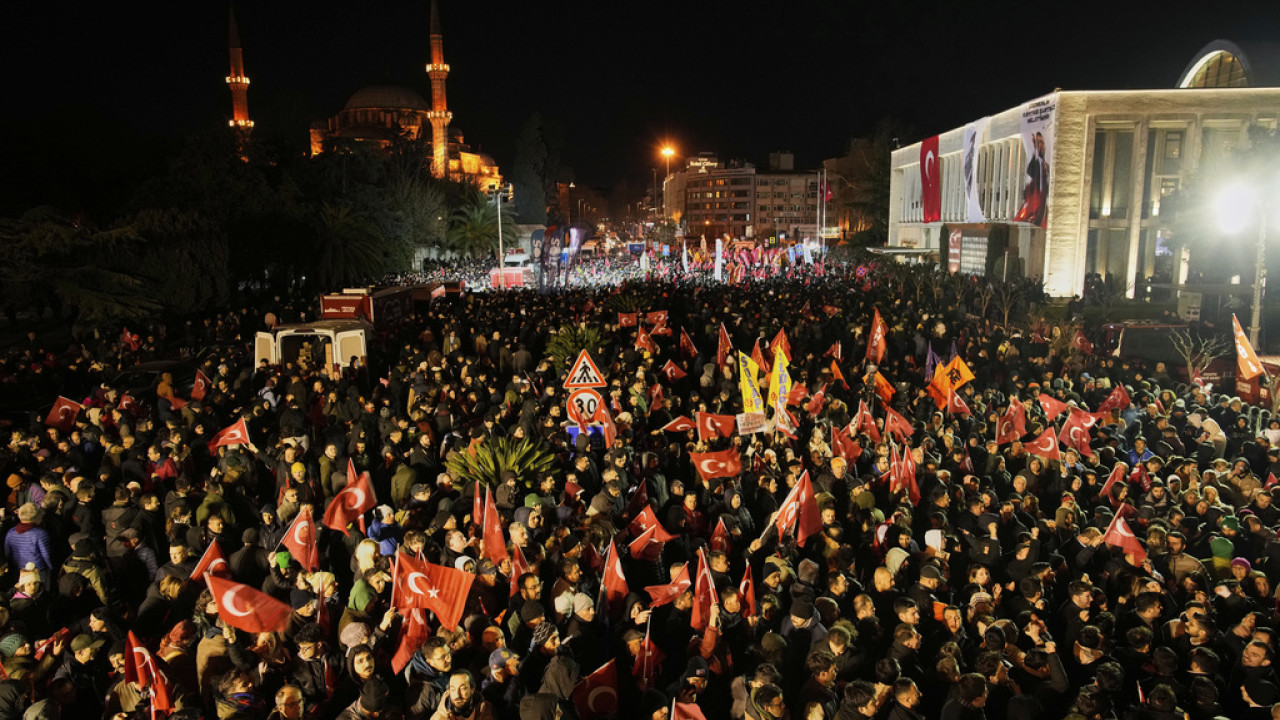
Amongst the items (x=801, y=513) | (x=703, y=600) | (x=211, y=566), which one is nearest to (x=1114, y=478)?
(x=801, y=513)

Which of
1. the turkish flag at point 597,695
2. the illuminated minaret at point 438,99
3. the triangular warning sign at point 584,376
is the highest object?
the illuminated minaret at point 438,99

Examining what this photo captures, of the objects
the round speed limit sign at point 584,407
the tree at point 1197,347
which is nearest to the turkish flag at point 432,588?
the round speed limit sign at point 584,407

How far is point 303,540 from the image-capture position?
22.7 feet

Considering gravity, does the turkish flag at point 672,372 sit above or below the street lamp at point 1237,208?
below

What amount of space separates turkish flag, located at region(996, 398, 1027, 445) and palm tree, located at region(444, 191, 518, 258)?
2109 inches

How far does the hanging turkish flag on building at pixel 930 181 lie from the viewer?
4597cm

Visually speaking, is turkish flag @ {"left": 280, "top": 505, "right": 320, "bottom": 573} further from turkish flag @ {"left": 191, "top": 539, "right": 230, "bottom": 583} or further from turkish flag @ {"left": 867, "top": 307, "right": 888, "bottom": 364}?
turkish flag @ {"left": 867, "top": 307, "right": 888, "bottom": 364}

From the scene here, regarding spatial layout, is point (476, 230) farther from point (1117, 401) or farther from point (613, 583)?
point (613, 583)

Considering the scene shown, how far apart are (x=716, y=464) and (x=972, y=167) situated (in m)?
35.4

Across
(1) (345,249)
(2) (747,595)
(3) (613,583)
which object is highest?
(1) (345,249)

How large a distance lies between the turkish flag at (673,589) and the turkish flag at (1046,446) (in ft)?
15.2

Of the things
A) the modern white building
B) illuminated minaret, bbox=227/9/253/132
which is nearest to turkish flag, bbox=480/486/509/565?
the modern white building

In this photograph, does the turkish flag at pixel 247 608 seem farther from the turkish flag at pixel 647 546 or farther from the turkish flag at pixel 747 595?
the turkish flag at pixel 747 595

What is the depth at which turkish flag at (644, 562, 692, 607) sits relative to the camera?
20.4 ft
